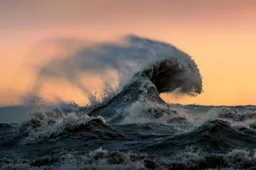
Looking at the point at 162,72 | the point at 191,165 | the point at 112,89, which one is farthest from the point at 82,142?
Result: the point at 162,72

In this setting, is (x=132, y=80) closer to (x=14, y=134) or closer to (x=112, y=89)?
(x=112, y=89)

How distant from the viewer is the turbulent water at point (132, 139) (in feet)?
39.6

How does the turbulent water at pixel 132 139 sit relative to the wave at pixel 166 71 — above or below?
below

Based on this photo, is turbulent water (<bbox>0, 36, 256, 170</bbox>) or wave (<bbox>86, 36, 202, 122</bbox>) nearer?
turbulent water (<bbox>0, 36, 256, 170</bbox>)

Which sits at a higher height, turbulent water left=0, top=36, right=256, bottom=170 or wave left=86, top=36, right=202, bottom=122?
wave left=86, top=36, right=202, bottom=122

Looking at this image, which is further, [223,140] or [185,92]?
[185,92]

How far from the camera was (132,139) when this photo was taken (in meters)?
17.2

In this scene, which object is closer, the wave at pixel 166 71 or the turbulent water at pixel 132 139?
the turbulent water at pixel 132 139

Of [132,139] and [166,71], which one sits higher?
[166,71]

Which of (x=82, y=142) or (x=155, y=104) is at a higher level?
(x=155, y=104)

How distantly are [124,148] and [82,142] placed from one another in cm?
213

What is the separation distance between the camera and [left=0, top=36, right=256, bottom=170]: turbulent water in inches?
475

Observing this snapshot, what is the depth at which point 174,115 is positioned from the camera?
2627 centimetres

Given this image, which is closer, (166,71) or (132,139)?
(132,139)
